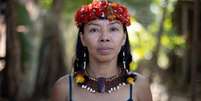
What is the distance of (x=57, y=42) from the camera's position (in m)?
7.44

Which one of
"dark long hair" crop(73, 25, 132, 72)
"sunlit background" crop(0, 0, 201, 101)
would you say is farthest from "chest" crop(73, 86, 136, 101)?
"sunlit background" crop(0, 0, 201, 101)

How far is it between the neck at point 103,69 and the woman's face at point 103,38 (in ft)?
0.12

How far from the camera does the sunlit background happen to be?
699cm

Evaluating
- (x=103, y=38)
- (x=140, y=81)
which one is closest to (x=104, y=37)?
(x=103, y=38)

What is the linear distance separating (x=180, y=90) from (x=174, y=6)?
4.31ft

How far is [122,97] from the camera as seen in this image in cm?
296

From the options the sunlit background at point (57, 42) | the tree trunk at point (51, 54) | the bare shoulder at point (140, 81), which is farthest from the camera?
the tree trunk at point (51, 54)

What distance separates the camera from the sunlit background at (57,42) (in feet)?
22.9

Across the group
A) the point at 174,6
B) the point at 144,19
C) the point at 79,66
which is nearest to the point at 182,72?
the point at 174,6

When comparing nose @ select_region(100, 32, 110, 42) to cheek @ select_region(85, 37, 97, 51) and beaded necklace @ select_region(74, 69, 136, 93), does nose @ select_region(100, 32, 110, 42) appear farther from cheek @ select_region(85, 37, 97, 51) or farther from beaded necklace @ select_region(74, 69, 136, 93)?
beaded necklace @ select_region(74, 69, 136, 93)

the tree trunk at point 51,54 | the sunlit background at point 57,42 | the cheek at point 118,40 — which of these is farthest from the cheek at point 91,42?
the tree trunk at point 51,54

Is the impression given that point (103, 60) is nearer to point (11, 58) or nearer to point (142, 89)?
point (142, 89)

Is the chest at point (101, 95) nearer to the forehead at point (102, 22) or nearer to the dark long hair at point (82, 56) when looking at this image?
the dark long hair at point (82, 56)

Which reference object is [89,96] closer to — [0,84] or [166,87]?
[0,84]
